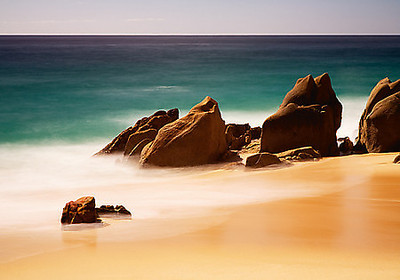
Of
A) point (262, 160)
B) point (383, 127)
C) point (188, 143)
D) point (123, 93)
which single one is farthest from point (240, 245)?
point (123, 93)

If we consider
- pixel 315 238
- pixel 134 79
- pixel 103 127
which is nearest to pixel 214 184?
pixel 315 238

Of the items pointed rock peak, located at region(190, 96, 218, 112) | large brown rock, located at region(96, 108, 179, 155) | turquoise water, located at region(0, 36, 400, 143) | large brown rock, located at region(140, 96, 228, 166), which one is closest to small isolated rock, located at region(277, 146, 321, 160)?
large brown rock, located at region(140, 96, 228, 166)

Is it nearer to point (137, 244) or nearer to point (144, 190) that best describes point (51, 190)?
point (144, 190)

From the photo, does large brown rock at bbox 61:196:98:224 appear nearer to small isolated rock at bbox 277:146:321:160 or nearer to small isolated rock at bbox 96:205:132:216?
small isolated rock at bbox 96:205:132:216

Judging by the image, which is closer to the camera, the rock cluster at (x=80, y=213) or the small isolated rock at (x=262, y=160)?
the rock cluster at (x=80, y=213)

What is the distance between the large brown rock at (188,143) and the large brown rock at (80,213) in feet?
12.4

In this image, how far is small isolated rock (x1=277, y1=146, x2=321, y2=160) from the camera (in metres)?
7.30

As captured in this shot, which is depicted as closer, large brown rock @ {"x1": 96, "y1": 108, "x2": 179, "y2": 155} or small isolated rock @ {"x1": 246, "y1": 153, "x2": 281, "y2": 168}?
small isolated rock @ {"x1": 246, "y1": 153, "x2": 281, "y2": 168}

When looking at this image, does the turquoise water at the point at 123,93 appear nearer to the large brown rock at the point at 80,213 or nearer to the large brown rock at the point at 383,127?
the large brown rock at the point at 383,127

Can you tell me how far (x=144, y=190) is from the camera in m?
5.62

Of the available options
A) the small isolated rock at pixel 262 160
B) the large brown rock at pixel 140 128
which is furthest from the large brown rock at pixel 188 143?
the large brown rock at pixel 140 128

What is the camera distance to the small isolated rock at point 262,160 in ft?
22.4

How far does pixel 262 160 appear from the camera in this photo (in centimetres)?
686

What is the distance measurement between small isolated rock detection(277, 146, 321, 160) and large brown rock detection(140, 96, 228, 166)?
46.7 inches
